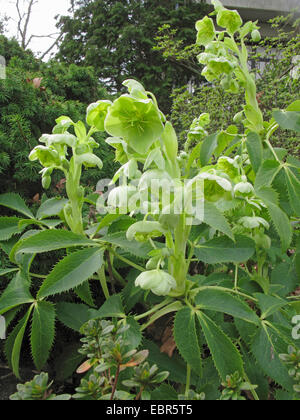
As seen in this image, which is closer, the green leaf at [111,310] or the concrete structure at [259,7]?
the green leaf at [111,310]

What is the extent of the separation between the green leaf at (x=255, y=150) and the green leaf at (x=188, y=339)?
307mm

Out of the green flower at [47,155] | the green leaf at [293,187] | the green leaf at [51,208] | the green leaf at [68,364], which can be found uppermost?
the green flower at [47,155]

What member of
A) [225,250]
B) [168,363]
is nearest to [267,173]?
[225,250]

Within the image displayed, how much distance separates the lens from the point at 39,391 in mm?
358

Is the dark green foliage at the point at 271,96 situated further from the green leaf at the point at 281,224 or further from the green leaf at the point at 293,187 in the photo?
the green leaf at the point at 281,224

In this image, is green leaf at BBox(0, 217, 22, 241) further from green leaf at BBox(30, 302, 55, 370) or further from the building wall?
the building wall

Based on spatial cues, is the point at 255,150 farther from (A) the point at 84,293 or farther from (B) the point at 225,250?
(A) the point at 84,293

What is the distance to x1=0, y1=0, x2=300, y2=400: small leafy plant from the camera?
19.1 inches

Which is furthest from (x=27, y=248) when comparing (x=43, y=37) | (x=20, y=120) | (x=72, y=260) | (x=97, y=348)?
(x=43, y=37)

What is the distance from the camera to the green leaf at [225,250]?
0.57 meters

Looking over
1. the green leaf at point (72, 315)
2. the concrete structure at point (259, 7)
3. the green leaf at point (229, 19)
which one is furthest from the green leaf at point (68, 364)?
the concrete structure at point (259, 7)

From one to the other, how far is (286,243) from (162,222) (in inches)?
8.5

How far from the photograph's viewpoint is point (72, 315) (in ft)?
2.05

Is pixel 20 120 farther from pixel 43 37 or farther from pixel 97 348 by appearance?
pixel 43 37
